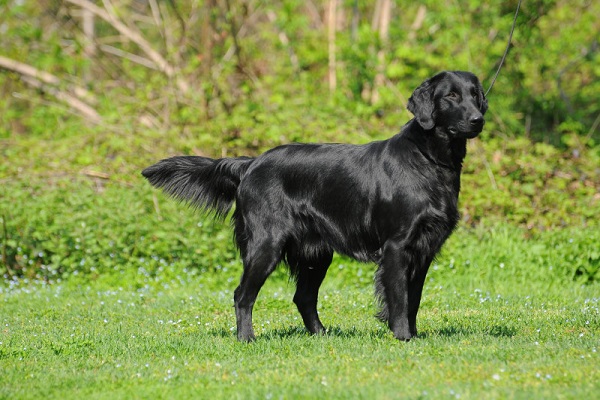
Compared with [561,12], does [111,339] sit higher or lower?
lower

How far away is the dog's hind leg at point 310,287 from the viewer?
625 centimetres

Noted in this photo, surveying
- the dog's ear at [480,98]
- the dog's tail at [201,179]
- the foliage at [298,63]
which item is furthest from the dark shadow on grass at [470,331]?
the foliage at [298,63]

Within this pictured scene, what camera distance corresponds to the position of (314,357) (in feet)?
16.5

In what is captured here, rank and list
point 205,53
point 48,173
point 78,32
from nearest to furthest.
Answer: point 48,173, point 205,53, point 78,32

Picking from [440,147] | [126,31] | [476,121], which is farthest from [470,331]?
[126,31]

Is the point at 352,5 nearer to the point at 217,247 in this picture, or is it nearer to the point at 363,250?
the point at 217,247

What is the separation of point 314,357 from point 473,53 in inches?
420

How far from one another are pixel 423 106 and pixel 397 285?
128 cm

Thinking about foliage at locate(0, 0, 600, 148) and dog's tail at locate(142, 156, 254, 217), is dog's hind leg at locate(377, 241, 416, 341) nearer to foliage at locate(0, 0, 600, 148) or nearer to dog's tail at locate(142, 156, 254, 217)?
dog's tail at locate(142, 156, 254, 217)

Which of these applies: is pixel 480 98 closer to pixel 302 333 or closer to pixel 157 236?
pixel 302 333

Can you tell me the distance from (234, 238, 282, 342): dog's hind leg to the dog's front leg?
34.3 inches

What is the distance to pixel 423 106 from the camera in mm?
5602

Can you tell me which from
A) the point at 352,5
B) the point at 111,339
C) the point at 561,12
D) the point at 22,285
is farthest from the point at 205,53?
the point at 111,339

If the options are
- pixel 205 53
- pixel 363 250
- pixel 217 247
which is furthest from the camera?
pixel 205 53
